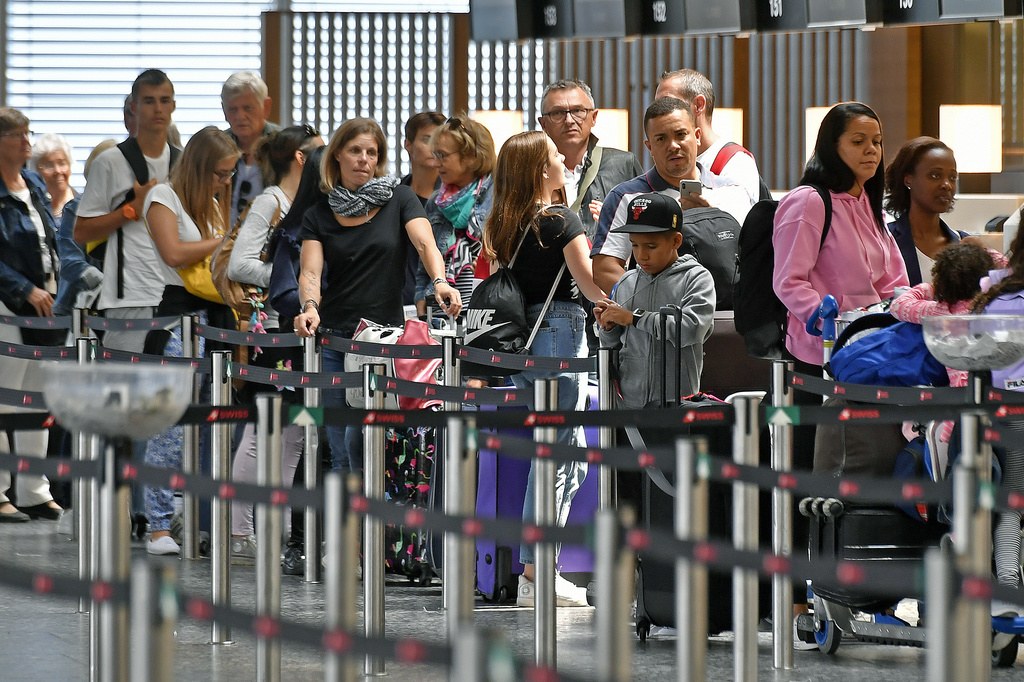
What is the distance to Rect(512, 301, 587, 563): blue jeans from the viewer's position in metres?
4.95

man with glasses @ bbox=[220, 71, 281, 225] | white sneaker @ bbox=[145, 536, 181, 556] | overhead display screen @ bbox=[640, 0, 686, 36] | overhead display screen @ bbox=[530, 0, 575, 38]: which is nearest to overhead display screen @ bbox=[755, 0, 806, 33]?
overhead display screen @ bbox=[640, 0, 686, 36]

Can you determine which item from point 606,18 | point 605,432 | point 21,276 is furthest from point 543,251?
point 606,18

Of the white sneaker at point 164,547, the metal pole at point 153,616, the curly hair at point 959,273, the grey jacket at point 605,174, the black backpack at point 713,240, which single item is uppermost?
the grey jacket at point 605,174

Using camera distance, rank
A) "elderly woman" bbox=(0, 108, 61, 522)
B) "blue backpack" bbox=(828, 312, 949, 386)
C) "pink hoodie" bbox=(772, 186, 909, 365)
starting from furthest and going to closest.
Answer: "elderly woman" bbox=(0, 108, 61, 522) < "pink hoodie" bbox=(772, 186, 909, 365) < "blue backpack" bbox=(828, 312, 949, 386)

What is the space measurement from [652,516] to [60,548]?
2927 mm

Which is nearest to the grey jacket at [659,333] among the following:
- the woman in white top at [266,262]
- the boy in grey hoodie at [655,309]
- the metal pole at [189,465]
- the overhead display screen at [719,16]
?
the boy in grey hoodie at [655,309]

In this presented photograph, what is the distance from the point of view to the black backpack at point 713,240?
16.7 feet

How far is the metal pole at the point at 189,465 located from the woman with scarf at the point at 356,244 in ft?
1.75

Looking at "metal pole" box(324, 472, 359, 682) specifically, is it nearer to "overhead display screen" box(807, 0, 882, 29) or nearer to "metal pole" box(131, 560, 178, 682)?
"metal pole" box(131, 560, 178, 682)

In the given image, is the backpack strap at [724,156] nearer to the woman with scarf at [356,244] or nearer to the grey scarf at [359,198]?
the woman with scarf at [356,244]

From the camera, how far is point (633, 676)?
382 cm

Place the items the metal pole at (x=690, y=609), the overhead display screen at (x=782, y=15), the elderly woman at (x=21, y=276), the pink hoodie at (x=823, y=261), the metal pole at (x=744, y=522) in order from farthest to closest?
1. the overhead display screen at (x=782, y=15)
2. the elderly woman at (x=21, y=276)
3. the pink hoodie at (x=823, y=261)
4. the metal pole at (x=744, y=522)
5. the metal pole at (x=690, y=609)

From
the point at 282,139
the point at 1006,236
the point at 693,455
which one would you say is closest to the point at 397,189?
the point at 282,139

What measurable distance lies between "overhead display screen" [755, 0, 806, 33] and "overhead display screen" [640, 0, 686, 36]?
0.51 meters
